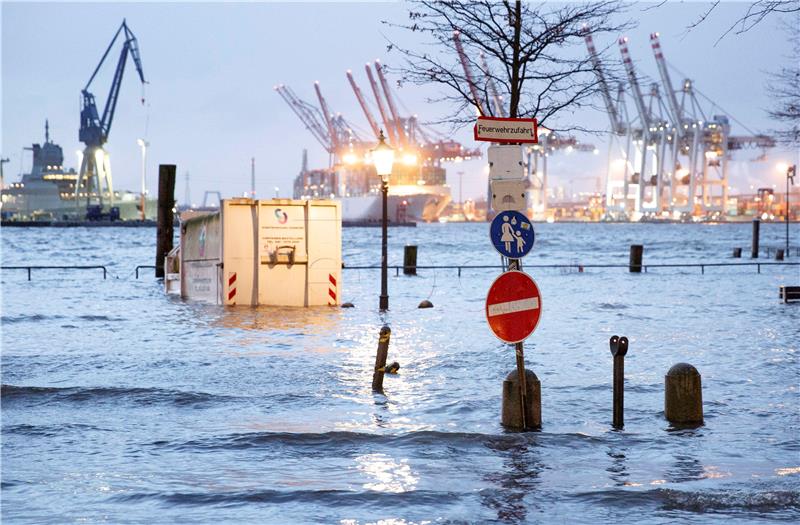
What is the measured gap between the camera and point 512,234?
A: 8961 mm

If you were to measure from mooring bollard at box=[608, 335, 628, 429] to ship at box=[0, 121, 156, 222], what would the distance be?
168 m

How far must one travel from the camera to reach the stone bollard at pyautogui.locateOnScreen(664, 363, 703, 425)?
9.88 metres

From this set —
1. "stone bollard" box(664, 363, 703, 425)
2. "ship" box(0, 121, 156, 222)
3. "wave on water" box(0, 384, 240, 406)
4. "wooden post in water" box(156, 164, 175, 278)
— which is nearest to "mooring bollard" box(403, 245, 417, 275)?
"wooden post in water" box(156, 164, 175, 278)

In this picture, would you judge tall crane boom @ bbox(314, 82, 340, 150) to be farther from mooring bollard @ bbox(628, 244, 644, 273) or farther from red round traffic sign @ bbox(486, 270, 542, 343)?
red round traffic sign @ bbox(486, 270, 542, 343)

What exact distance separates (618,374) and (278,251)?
1373 cm

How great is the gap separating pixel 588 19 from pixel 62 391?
1151cm

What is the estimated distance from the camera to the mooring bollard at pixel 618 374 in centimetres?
916

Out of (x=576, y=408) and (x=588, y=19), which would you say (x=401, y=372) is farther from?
(x=588, y=19)

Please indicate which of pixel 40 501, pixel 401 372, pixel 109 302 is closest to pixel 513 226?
pixel 40 501

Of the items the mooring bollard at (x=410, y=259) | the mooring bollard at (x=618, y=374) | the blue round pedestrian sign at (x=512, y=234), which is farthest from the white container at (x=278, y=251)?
the mooring bollard at (x=410, y=259)

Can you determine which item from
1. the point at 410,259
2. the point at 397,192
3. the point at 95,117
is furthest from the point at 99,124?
the point at 410,259

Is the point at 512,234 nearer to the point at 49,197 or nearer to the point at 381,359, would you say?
the point at 381,359

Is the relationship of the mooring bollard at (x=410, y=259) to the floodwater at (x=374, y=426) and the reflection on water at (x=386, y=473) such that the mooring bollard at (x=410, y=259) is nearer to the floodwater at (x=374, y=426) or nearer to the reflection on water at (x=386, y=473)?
the floodwater at (x=374, y=426)

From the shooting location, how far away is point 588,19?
63.9 ft
